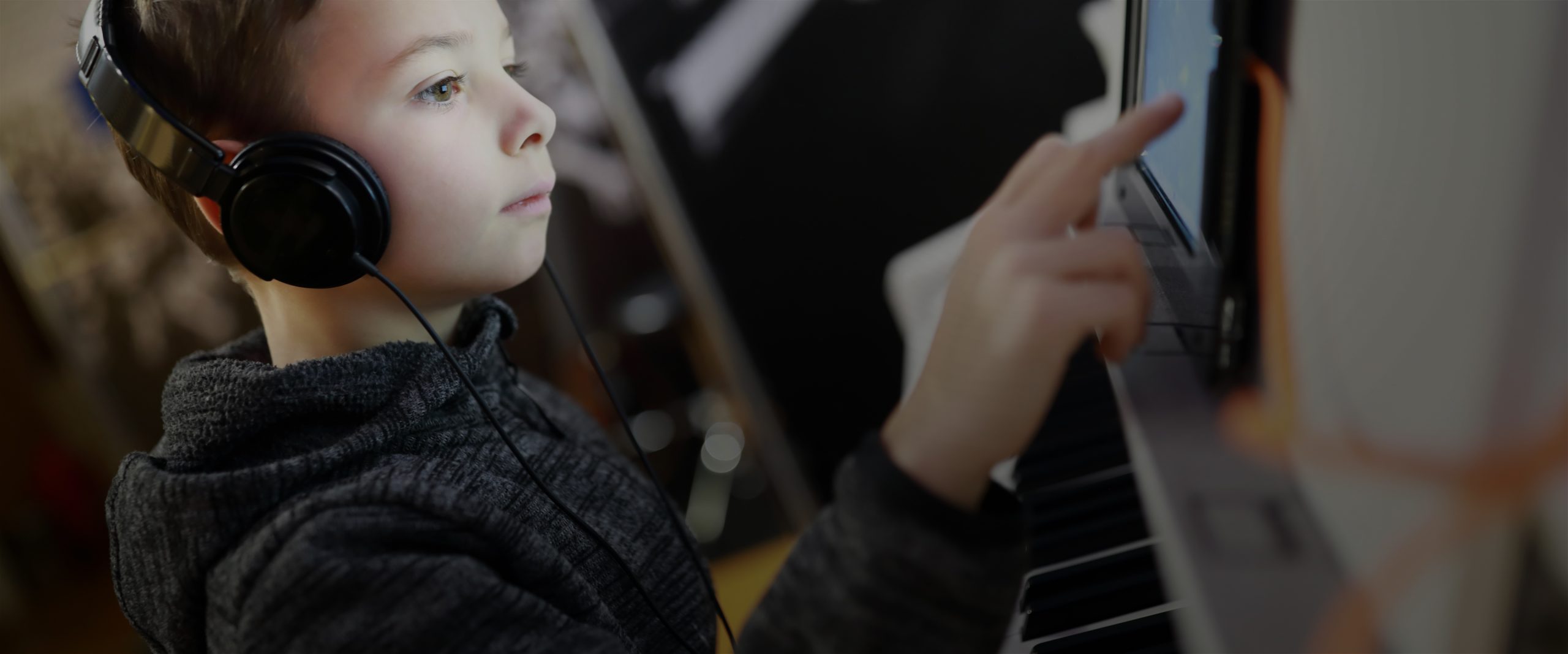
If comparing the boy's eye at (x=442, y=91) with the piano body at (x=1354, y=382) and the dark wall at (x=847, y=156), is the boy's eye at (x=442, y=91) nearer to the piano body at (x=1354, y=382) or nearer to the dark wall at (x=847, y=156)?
the piano body at (x=1354, y=382)

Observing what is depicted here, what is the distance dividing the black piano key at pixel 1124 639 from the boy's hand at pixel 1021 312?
0.25 metres

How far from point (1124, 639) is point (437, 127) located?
0.56 meters

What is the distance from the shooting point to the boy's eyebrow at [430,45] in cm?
61

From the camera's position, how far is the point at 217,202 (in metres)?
0.59

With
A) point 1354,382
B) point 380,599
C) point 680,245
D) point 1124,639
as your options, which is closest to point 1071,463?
point 1124,639

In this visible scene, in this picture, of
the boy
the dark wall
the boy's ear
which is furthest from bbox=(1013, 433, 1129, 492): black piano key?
the dark wall

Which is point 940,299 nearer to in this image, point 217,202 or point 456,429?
point 456,429

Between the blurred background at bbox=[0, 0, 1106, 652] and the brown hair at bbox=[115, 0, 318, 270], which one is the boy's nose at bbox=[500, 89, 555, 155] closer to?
the brown hair at bbox=[115, 0, 318, 270]

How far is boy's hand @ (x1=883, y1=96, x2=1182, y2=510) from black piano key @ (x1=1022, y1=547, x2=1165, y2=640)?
0.26 meters

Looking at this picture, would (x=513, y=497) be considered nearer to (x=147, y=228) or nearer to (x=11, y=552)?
(x=147, y=228)

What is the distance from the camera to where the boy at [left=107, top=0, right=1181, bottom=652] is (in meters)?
0.46

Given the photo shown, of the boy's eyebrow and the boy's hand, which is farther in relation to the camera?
the boy's eyebrow

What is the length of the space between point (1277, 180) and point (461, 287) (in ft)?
1.63

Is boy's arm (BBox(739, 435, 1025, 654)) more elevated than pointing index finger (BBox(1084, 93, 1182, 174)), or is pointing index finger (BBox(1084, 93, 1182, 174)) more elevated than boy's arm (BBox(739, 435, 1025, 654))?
pointing index finger (BBox(1084, 93, 1182, 174))
